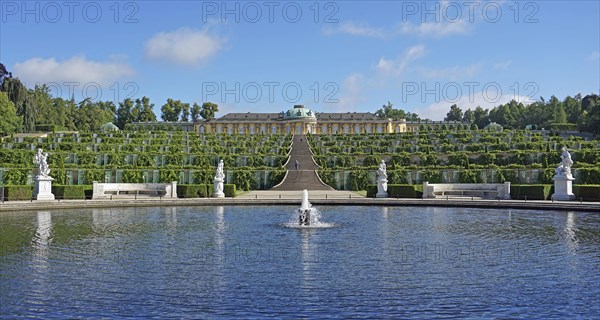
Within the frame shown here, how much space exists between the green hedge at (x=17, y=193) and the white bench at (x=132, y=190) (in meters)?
3.71

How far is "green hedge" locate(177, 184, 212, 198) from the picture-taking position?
126 feet

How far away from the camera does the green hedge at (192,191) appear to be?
38.3 m

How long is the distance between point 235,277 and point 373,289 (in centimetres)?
303

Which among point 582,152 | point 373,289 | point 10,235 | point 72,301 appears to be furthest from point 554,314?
point 582,152

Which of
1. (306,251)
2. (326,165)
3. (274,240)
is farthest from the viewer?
(326,165)

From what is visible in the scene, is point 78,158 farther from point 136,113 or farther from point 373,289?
point 136,113

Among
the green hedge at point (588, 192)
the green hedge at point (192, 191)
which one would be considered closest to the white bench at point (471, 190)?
the green hedge at point (588, 192)

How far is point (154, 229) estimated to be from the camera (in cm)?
2072

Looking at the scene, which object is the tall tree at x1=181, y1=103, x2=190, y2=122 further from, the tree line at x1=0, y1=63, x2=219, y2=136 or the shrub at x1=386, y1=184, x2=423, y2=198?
the shrub at x1=386, y1=184, x2=423, y2=198

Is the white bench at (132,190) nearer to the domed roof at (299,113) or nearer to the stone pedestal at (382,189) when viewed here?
the stone pedestal at (382,189)

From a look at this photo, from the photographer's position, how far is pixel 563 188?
115 ft

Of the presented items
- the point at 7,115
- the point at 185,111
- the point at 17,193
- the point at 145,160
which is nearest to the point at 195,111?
the point at 185,111

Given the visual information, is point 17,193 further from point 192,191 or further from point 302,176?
point 302,176

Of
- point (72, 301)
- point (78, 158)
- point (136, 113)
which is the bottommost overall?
point (72, 301)
